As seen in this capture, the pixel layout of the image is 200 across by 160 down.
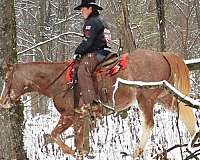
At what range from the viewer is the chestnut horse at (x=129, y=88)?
7.89 m

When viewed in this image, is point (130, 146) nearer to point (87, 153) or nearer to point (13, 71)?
point (87, 153)

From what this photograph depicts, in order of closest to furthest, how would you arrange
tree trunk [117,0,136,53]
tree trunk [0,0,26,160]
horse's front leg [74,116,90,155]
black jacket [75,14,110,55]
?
tree trunk [0,0,26,160], horse's front leg [74,116,90,155], black jacket [75,14,110,55], tree trunk [117,0,136,53]

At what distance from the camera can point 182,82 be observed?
7980mm

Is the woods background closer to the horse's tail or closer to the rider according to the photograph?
the rider

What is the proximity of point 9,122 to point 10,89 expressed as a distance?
136cm

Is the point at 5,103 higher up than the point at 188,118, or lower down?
higher up

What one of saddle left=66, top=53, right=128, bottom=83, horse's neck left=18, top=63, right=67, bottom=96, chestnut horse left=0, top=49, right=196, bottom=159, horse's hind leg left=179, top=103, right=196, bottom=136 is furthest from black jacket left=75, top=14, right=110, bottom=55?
horse's hind leg left=179, top=103, right=196, bottom=136

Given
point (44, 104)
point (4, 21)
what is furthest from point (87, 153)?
point (44, 104)

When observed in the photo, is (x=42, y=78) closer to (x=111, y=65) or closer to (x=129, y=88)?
(x=111, y=65)

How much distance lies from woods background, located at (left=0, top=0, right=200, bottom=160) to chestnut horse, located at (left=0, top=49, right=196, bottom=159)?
0.44m

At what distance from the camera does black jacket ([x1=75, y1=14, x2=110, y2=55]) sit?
26.2ft

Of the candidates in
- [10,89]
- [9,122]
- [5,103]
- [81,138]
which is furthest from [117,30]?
[9,122]

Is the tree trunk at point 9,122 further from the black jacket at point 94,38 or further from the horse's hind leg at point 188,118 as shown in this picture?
the horse's hind leg at point 188,118

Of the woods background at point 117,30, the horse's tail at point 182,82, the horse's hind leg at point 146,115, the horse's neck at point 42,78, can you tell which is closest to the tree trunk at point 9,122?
the woods background at point 117,30
